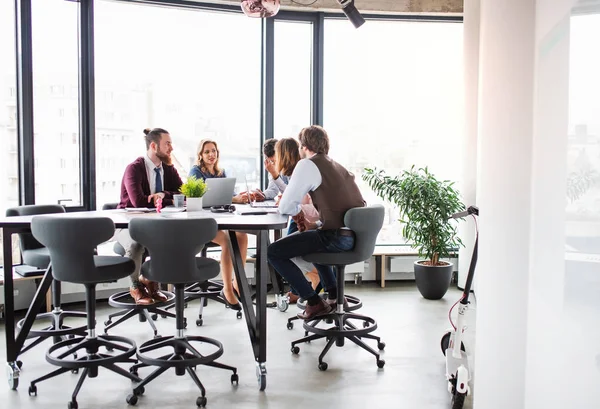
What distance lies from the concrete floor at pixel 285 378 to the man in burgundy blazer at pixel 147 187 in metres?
0.36

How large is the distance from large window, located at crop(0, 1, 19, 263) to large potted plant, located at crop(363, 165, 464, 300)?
3.34m

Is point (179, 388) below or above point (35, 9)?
below

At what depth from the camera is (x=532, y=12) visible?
2.29 m

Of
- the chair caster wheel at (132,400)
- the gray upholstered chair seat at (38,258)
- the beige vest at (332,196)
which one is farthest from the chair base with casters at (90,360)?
the beige vest at (332,196)

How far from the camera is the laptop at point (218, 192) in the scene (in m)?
4.39

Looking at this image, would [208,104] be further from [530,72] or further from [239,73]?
[530,72]

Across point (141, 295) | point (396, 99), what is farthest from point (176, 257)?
point (396, 99)

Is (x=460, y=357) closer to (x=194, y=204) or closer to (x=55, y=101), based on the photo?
(x=194, y=204)

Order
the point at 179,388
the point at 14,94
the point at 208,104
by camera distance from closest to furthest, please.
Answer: the point at 179,388 → the point at 14,94 → the point at 208,104

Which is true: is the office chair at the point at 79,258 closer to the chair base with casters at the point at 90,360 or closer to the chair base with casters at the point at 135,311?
the chair base with casters at the point at 90,360

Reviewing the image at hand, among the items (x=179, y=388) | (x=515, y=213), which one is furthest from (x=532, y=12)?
(x=179, y=388)

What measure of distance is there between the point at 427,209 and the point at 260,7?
93.2 inches

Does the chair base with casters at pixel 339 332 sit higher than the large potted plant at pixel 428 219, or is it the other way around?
the large potted plant at pixel 428 219

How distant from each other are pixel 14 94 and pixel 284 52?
8.74ft
